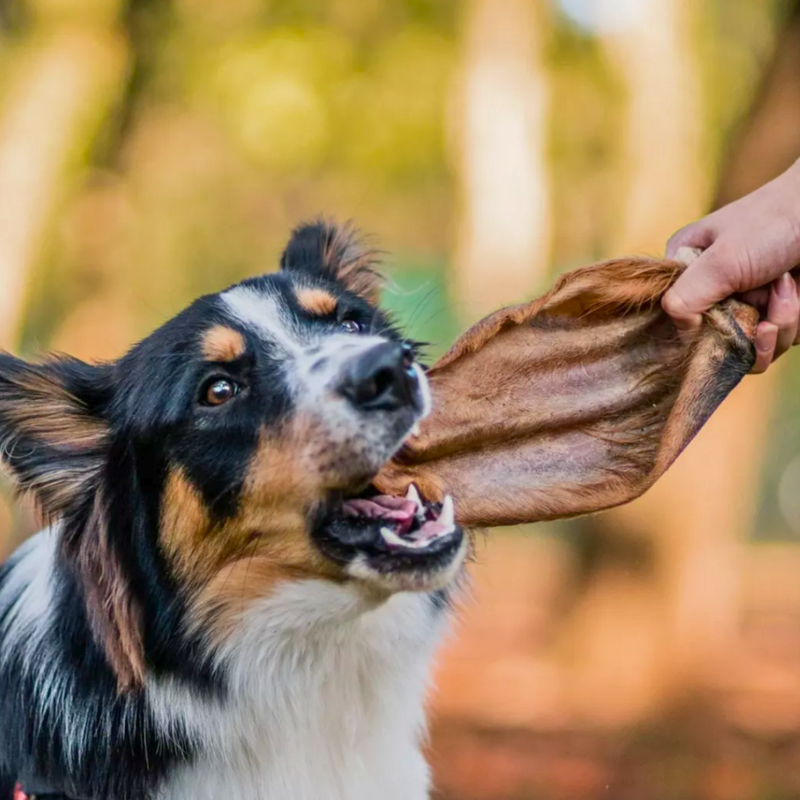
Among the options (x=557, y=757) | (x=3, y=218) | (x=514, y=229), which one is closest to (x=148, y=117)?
(x=3, y=218)

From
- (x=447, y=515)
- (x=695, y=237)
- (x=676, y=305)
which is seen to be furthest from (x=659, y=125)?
(x=447, y=515)

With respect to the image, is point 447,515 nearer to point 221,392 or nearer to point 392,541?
point 392,541

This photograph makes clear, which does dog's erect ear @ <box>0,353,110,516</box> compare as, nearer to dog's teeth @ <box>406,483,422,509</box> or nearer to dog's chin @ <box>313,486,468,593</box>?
dog's chin @ <box>313,486,468,593</box>

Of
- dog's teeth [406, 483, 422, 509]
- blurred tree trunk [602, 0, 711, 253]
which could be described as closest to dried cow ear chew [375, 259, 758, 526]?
dog's teeth [406, 483, 422, 509]

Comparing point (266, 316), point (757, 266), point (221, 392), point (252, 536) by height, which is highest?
point (757, 266)

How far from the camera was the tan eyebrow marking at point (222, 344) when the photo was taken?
3.32 meters

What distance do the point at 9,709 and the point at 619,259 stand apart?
239 cm

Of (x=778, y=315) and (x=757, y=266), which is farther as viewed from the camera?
(x=778, y=315)

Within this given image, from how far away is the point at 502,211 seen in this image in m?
9.17

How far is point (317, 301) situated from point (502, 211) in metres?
5.79

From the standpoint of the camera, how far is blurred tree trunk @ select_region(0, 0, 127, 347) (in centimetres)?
933

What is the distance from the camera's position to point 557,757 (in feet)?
24.2

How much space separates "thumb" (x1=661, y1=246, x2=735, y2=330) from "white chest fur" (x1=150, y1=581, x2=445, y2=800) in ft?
4.12

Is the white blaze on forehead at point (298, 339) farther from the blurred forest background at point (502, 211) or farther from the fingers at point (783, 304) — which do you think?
the fingers at point (783, 304)
